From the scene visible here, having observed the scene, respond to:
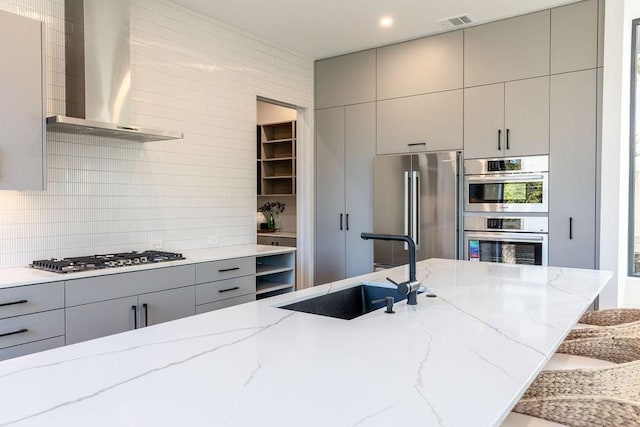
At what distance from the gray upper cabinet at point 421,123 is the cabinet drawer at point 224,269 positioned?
→ 77.1 inches

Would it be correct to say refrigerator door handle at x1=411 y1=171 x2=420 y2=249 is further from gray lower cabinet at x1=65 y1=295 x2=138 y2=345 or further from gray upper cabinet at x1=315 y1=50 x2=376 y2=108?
gray lower cabinet at x1=65 y1=295 x2=138 y2=345

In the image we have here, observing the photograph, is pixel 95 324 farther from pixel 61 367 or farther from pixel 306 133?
pixel 306 133

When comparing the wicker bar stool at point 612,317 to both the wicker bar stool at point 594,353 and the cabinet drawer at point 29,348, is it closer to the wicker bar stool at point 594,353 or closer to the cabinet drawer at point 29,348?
the wicker bar stool at point 594,353

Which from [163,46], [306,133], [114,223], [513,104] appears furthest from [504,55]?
[114,223]

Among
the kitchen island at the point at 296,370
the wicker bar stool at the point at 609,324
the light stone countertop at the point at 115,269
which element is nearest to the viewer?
the kitchen island at the point at 296,370

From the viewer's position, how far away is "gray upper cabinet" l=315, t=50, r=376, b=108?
4.80m

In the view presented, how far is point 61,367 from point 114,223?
2411 millimetres

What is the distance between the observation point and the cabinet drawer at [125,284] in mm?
2466

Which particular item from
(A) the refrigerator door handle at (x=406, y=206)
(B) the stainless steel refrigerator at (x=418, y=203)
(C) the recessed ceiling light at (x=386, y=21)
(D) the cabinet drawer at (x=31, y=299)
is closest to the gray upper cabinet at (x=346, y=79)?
(C) the recessed ceiling light at (x=386, y=21)

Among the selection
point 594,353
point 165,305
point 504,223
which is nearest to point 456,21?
point 504,223

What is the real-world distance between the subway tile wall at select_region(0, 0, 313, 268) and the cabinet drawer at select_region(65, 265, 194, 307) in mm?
625

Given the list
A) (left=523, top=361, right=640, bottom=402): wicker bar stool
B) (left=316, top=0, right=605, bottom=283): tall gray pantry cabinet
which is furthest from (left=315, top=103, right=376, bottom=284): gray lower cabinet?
(left=523, top=361, right=640, bottom=402): wicker bar stool

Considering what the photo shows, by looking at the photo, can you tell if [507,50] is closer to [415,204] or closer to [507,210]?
[507,210]

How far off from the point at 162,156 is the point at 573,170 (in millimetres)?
3265
